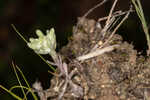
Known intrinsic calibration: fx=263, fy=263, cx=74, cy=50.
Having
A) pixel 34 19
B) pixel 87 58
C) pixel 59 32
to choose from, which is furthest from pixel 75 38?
pixel 34 19

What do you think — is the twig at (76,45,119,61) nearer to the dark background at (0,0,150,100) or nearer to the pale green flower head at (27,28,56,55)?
the pale green flower head at (27,28,56,55)

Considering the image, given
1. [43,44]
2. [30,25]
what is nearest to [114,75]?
[43,44]

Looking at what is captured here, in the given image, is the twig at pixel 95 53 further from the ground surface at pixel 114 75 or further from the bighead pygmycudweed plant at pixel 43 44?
the bighead pygmycudweed plant at pixel 43 44

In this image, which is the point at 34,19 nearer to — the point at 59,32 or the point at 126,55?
the point at 59,32

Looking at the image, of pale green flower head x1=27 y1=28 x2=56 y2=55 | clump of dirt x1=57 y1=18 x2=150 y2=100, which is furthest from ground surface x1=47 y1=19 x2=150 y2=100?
pale green flower head x1=27 y1=28 x2=56 y2=55

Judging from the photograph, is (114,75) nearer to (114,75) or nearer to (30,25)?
(114,75)

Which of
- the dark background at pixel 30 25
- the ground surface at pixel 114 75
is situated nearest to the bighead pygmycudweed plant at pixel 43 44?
the ground surface at pixel 114 75

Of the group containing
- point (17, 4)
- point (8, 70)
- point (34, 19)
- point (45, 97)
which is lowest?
point (45, 97)
